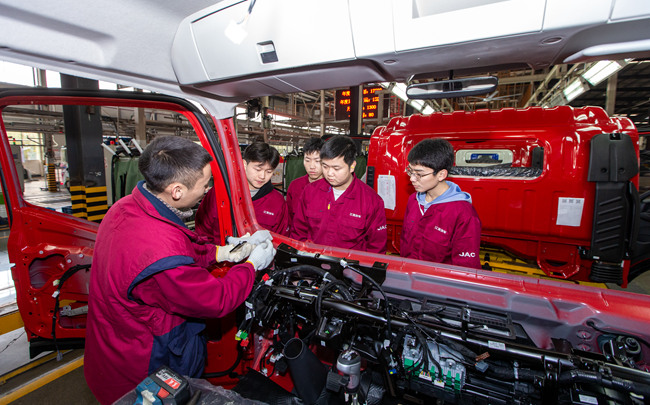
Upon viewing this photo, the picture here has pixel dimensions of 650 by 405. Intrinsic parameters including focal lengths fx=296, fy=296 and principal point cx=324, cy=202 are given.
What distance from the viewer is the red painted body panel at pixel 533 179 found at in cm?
305

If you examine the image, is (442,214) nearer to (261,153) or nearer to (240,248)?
Result: (240,248)

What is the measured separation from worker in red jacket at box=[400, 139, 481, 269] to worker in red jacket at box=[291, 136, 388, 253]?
387mm

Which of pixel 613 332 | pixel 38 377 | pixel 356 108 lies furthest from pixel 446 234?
pixel 356 108

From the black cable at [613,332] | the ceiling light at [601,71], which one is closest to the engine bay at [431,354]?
the black cable at [613,332]

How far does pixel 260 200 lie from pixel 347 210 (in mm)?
929

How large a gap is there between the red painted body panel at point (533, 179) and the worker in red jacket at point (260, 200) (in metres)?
1.80

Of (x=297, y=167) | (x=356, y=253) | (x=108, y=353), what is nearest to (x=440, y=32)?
(x=356, y=253)

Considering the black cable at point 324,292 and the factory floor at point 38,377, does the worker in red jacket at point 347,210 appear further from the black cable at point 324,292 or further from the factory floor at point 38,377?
the factory floor at point 38,377

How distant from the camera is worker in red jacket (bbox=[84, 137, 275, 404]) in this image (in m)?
1.25

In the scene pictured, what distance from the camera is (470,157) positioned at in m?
3.74

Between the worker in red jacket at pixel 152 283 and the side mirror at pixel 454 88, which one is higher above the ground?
the side mirror at pixel 454 88

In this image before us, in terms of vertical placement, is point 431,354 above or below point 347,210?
below

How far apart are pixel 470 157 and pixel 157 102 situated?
3448 millimetres

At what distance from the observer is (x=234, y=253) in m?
1.78
